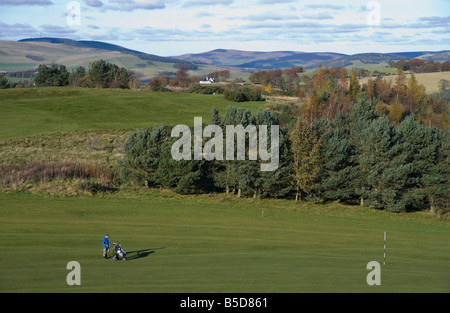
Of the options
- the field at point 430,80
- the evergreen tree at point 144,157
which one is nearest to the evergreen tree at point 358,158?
the evergreen tree at point 144,157

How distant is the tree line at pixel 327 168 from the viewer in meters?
40.9

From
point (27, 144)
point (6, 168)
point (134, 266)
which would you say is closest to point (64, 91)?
point (27, 144)

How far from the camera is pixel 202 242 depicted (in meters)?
24.1

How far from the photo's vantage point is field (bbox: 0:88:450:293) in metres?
17.0

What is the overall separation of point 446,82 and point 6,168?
462 feet

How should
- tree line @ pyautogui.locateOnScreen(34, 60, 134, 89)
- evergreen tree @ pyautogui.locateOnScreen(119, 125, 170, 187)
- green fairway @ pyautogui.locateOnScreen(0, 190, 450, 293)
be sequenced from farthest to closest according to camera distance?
tree line @ pyautogui.locateOnScreen(34, 60, 134, 89)
evergreen tree @ pyautogui.locateOnScreen(119, 125, 170, 187)
green fairway @ pyautogui.locateOnScreen(0, 190, 450, 293)

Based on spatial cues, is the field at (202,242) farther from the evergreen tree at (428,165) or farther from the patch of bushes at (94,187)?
the evergreen tree at (428,165)

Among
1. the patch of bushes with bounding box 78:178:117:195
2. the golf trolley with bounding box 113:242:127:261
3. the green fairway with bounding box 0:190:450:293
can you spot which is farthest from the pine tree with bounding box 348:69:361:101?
the golf trolley with bounding box 113:242:127:261

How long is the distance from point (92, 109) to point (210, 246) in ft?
199

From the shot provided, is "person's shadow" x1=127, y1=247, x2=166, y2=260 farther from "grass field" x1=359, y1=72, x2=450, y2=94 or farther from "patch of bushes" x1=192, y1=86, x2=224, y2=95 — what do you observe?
"grass field" x1=359, y1=72, x2=450, y2=94

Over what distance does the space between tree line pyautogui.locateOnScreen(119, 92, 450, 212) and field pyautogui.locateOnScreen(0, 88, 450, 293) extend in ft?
4.45

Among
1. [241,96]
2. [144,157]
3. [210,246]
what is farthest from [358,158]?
[241,96]

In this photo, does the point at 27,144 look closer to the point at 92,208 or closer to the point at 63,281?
the point at 92,208

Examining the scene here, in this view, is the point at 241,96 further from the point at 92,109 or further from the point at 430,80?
the point at 430,80
